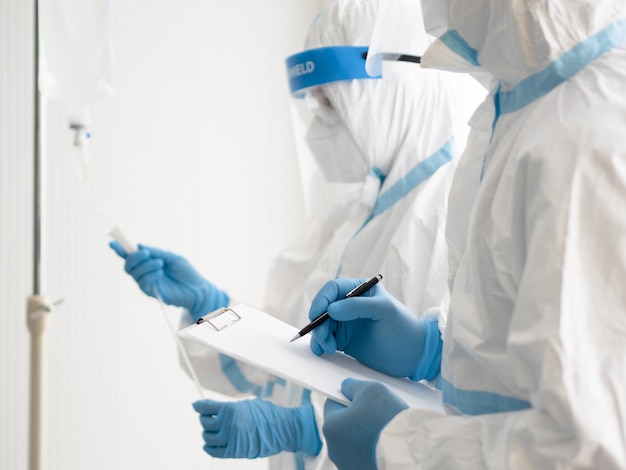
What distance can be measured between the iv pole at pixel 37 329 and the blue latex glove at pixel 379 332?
76cm

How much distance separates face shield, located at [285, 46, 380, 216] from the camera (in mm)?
1585

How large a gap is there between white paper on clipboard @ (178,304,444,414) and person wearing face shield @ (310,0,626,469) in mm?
51

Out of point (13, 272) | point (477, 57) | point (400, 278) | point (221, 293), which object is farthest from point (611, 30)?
point (13, 272)

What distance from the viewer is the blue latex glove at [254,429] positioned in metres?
1.36

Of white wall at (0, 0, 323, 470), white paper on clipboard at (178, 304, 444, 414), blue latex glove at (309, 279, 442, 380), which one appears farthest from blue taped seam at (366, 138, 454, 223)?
white wall at (0, 0, 323, 470)

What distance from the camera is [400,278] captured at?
1.39 meters

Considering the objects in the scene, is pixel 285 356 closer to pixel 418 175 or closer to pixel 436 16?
pixel 436 16

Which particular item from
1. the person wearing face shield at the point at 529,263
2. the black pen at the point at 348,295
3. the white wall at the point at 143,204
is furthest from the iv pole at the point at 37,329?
Result: the person wearing face shield at the point at 529,263

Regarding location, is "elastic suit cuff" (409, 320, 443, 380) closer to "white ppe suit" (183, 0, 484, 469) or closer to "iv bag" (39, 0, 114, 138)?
"white ppe suit" (183, 0, 484, 469)

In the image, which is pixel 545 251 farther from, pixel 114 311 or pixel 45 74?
pixel 114 311

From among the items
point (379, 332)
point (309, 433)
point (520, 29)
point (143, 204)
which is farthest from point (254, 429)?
point (143, 204)

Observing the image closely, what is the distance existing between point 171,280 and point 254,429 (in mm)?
678

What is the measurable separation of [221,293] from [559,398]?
4.64 feet

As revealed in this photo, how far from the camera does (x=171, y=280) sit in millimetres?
Result: 1938
